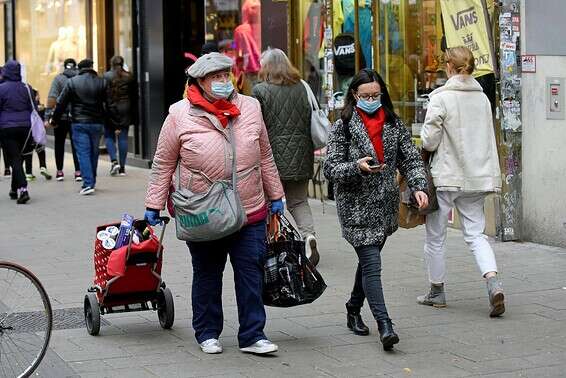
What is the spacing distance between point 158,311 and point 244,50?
A: 30.7ft

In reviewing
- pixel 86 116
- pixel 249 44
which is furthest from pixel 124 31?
pixel 86 116

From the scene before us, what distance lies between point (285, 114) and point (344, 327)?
2.51 meters

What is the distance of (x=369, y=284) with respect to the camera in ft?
22.3

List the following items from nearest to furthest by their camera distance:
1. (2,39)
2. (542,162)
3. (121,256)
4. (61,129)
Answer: (121,256), (542,162), (61,129), (2,39)

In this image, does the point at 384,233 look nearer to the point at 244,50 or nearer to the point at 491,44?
the point at 491,44

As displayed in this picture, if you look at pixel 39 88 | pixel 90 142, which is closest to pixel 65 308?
pixel 90 142

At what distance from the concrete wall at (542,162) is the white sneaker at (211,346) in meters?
4.31

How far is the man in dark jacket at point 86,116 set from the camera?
15.3m

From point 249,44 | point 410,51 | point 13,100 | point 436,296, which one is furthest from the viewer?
point 249,44

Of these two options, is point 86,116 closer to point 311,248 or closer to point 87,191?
point 87,191

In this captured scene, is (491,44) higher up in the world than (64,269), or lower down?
higher up

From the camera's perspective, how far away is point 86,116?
15.4 meters

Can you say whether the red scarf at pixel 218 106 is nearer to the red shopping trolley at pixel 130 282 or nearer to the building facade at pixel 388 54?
the red shopping trolley at pixel 130 282

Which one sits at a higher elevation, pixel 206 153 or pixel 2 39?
pixel 2 39
